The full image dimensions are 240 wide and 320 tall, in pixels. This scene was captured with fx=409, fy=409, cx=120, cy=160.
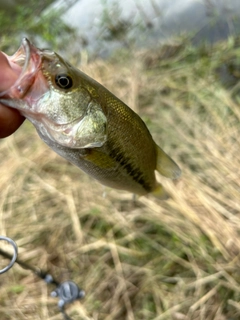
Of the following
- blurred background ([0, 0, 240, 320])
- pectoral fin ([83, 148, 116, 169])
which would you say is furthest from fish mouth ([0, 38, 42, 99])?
blurred background ([0, 0, 240, 320])

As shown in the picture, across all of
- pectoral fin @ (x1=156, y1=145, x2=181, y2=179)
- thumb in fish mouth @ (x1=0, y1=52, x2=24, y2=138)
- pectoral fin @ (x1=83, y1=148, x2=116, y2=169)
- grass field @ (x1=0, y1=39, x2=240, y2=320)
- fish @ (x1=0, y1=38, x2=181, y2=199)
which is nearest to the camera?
thumb in fish mouth @ (x1=0, y1=52, x2=24, y2=138)

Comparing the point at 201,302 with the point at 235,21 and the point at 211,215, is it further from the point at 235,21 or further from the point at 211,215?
the point at 235,21

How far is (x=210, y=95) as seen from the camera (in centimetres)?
300

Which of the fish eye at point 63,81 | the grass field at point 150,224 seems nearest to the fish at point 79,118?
the fish eye at point 63,81

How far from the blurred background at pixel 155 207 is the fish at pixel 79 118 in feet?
2.81

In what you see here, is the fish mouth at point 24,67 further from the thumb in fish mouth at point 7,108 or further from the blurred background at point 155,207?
the blurred background at point 155,207

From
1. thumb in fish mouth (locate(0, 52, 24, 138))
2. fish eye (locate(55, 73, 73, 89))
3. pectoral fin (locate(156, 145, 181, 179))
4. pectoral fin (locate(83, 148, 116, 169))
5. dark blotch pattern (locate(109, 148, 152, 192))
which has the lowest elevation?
pectoral fin (locate(156, 145, 181, 179))

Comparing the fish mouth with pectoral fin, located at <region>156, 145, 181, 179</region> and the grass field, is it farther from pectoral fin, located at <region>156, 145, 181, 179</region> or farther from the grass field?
the grass field

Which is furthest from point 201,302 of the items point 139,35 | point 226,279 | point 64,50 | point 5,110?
point 64,50

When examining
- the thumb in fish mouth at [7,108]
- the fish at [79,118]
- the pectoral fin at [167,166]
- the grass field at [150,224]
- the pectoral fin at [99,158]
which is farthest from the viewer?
the grass field at [150,224]

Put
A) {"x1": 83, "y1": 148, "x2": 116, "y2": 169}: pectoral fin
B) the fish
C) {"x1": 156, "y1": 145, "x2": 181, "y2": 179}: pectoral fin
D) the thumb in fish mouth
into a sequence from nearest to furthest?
the thumb in fish mouth
the fish
{"x1": 83, "y1": 148, "x2": 116, "y2": 169}: pectoral fin
{"x1": 156, "y1": 145, "x2": 181, "y2": 179}: pectoral fin

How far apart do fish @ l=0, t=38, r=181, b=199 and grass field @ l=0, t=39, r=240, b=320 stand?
2.75ft

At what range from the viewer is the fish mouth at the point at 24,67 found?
105 cm

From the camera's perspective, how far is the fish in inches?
43.7
